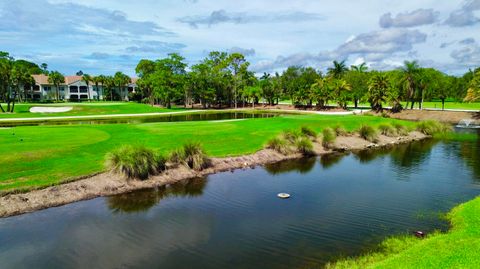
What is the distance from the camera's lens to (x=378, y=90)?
82188 mm

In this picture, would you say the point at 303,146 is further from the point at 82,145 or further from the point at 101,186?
the point at 82,145

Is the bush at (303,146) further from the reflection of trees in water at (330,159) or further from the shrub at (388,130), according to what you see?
the shrub at (388,130)

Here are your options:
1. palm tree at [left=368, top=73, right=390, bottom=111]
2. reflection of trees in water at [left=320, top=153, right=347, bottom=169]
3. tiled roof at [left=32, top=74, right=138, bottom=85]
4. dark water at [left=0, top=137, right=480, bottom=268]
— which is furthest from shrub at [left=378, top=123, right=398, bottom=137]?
tiled roof at [left=32, top=74, right=138, bottom=85]

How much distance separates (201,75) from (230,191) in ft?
308

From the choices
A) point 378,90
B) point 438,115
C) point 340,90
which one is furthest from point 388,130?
point 340,90

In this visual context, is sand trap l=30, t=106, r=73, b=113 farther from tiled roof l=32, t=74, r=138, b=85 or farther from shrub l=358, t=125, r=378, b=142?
shrub l=358, t=125, r=378, b=142

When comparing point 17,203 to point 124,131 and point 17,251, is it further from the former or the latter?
point 124,131

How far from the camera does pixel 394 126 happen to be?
5053 centimetres

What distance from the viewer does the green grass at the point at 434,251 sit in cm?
1151

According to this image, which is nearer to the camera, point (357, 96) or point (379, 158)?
point (379, 158)

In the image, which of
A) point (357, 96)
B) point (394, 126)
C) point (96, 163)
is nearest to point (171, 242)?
point (96, 163)

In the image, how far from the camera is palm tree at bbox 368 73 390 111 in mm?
82062

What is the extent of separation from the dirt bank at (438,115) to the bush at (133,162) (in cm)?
6530

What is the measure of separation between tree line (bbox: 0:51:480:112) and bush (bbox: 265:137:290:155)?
55340mm
